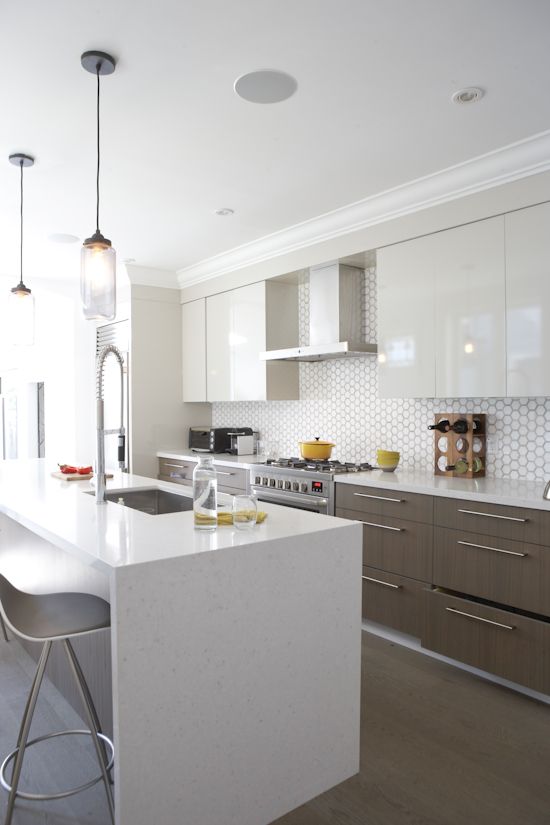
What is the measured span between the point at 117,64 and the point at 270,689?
228 cm

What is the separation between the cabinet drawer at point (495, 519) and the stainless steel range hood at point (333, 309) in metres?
1.38

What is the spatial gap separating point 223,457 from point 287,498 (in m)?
1.17

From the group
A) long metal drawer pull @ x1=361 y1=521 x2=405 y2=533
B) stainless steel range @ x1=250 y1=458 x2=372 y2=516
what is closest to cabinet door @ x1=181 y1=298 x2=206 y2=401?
stainless steel range @ x1=250 y1=458 x2=372 y2=516

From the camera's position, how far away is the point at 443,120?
8.73 feet

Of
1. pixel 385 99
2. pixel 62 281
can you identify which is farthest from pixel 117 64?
pixel 62 281

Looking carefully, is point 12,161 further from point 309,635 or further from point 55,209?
point 309,635

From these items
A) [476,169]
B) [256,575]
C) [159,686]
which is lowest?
[159,686]

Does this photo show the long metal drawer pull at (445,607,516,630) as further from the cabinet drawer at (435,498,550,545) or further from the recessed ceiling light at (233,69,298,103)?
the recessed ceiling light at (233,69,298,103)

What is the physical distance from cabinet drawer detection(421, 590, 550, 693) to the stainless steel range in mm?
877

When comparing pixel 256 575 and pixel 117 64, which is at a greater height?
pixel 117 64

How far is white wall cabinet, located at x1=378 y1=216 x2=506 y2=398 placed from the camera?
309cm

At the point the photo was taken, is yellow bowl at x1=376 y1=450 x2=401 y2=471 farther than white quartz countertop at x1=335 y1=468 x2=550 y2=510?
Yes

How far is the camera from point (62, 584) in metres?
2.73

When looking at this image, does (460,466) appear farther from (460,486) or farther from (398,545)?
(398,545)
